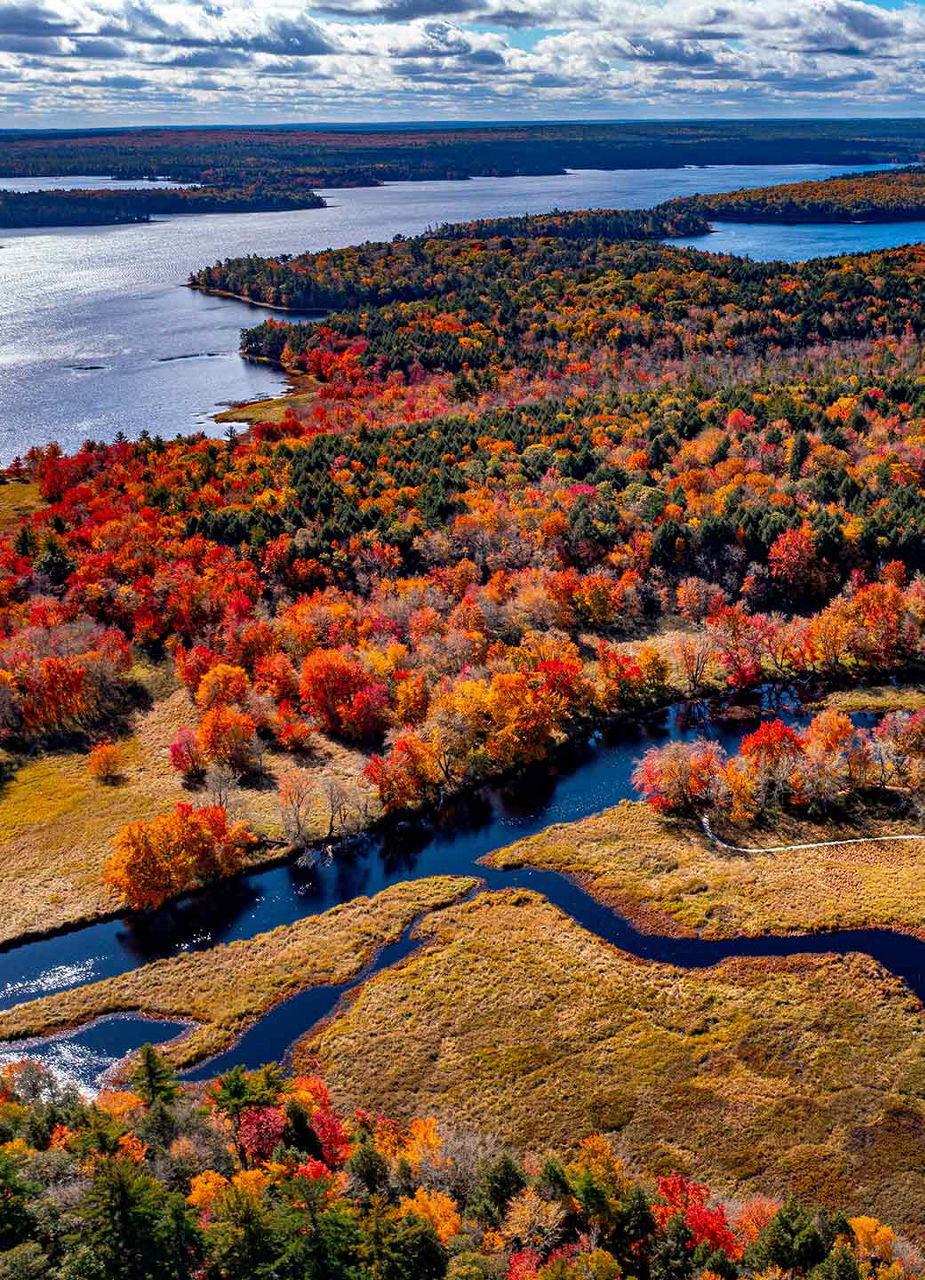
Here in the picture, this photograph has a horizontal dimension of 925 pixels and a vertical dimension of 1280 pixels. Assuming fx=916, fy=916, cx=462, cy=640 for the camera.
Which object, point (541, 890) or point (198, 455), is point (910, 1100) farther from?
point (198, 455)

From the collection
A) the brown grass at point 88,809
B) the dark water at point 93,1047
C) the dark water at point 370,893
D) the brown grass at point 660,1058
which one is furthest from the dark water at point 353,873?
the brown grass at point 660,1058

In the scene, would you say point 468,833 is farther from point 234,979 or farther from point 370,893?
point 234,979

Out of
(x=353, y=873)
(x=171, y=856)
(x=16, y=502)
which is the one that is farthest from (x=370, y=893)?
(x=16, y=502)

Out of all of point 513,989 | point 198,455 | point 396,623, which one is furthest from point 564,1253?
point 198,455

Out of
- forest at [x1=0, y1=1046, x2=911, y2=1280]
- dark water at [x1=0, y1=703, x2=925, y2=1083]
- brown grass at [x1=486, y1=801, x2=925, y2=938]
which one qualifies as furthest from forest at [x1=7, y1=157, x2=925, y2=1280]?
dark water at [x1=0, y1=703, x2=925, y2=1083]

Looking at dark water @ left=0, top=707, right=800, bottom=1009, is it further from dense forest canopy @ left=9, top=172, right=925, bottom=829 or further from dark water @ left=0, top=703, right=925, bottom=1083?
dense forest canopy @ left=9, top=172, right=925, bottom=829
